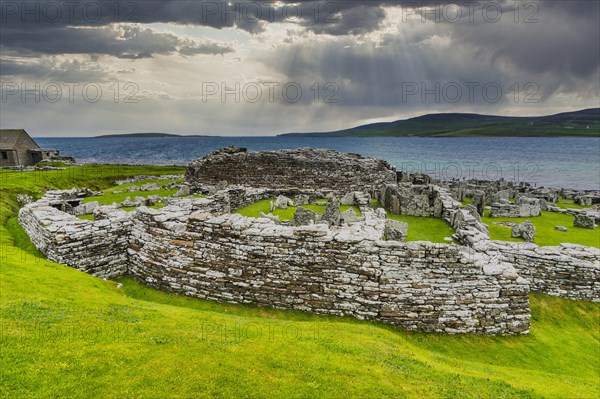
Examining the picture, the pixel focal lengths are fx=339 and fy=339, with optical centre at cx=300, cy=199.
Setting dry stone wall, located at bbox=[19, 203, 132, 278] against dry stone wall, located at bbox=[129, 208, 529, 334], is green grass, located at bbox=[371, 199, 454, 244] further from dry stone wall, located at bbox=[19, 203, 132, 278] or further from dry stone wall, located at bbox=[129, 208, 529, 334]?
dry stone wall, located at bbox=[19, 203, 132, 278]

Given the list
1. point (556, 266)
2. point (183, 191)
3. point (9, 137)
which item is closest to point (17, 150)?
point (9, 137)

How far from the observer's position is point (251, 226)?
39.7 feet

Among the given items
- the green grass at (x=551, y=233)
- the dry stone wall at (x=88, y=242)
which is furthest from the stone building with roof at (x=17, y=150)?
the green grass at (x=551, y=233)

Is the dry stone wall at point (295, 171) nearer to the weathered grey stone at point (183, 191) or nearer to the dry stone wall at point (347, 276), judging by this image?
the weathered grey stone at point (183, 191)

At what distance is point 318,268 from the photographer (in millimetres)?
11305

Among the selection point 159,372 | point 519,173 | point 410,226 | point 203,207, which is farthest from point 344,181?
point 519,173

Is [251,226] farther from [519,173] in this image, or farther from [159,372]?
[519,173]

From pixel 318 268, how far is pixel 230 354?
5194 millimetres

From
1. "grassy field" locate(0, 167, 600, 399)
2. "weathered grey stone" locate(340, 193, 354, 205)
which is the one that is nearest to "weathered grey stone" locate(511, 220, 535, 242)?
"grassy field" locate(0, 167, 600, 399)

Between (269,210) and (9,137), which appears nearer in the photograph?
(269,210)

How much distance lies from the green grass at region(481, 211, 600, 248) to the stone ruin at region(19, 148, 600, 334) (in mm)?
3373

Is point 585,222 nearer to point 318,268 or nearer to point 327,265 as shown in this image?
point 327,265

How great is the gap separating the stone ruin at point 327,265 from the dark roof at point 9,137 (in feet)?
207

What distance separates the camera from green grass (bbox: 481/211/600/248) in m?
18.1
